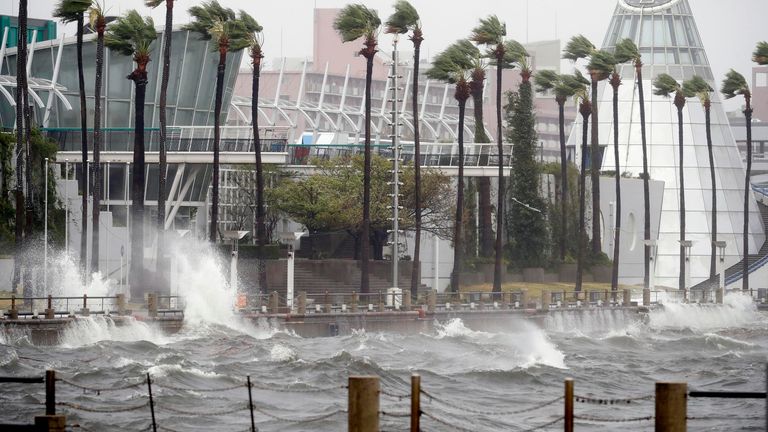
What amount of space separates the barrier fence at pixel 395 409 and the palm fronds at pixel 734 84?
62.2 metres

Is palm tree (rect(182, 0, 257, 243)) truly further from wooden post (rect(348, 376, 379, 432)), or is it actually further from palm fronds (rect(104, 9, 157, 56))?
wooden post (rect(348, 376, 379, 432))

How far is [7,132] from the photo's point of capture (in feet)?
255

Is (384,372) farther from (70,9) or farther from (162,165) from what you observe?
(70,9)

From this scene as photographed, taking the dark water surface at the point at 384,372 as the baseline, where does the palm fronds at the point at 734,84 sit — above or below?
above

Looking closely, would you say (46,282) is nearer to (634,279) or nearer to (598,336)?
(598,336)

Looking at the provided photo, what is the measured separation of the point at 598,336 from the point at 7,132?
1153 inches

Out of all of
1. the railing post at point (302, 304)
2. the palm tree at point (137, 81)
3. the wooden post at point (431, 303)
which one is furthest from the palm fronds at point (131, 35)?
the wooden post at point (431, 303)

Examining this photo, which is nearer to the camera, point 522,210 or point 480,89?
point 480,89

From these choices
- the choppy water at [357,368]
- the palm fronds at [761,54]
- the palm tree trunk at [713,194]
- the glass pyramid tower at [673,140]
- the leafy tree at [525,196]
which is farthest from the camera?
the glass pyramid tower at [673,140]

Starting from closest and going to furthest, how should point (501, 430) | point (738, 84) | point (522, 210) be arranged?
point (501, 430) → point (522, 210) → point (738, 84)

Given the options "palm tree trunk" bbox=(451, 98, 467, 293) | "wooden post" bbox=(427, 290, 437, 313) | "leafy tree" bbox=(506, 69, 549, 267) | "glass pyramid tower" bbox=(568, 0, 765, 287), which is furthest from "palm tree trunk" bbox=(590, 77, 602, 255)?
"wooden post" bbox=(427, 290, 437, 313)

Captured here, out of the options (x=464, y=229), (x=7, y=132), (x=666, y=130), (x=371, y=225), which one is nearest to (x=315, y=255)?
(x=371, y=225)

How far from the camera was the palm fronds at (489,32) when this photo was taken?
82562 millimetres

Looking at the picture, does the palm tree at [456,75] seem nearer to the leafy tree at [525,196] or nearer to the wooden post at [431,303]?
the leafy tree at [525,196]
